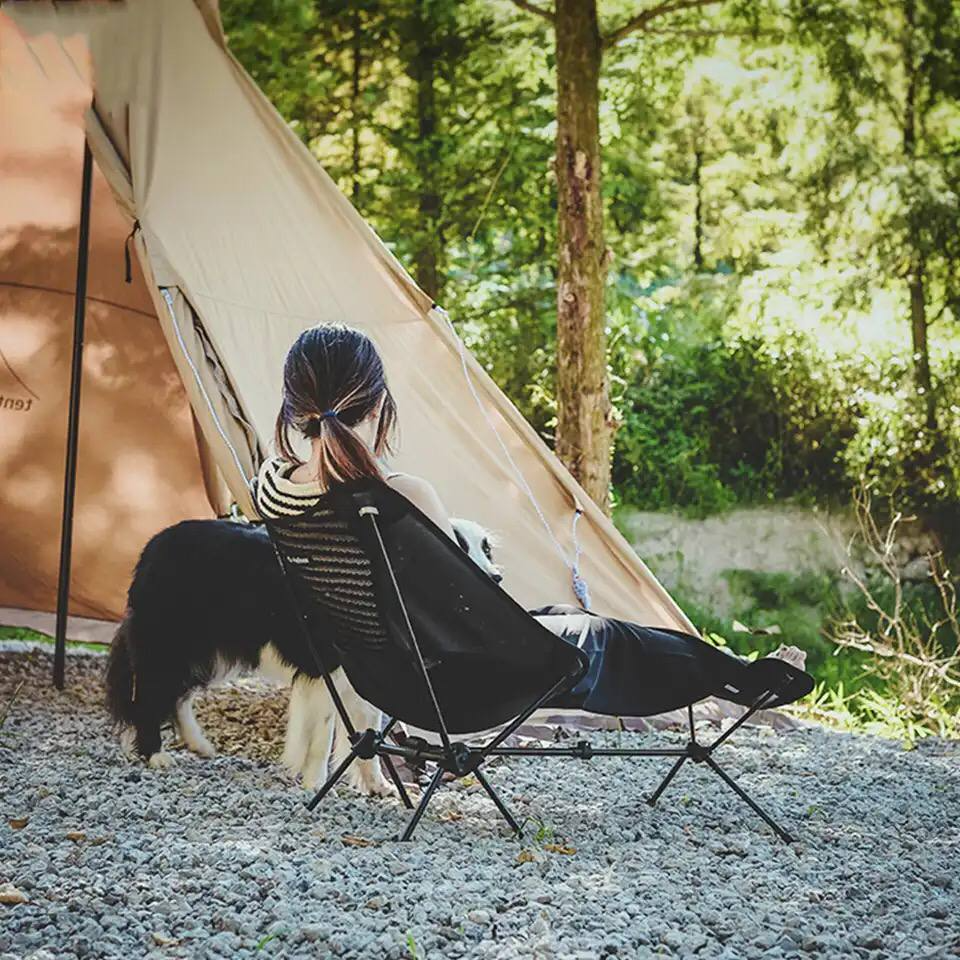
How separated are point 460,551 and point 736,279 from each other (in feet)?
24.0

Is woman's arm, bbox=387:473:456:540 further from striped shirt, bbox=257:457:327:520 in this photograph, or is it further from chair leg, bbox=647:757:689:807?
chair leg, bbox=647:757:689:807

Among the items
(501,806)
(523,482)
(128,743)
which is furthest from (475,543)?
(128,743)

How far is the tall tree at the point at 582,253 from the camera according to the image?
566cm

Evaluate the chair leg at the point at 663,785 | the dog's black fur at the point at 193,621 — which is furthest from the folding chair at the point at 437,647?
the dog's black fur at the point at 193,621

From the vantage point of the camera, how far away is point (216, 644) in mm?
3613

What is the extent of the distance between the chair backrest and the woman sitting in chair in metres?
0.07

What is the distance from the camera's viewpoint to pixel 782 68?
740 centimetres

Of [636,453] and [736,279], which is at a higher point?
[736,279]

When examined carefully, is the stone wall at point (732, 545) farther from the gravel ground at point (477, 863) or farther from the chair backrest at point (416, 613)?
the chair backrest at point (416, 613)

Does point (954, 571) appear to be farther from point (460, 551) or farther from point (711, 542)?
point (460, 551)

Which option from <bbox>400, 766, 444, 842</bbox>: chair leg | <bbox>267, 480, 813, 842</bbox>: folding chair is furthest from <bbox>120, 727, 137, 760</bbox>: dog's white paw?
<bbox>400, 766, 444, 842</bbox>: chair leg

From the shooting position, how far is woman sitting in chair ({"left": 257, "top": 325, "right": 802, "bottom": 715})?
2883mm

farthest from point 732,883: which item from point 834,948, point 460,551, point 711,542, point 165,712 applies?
point 711,542

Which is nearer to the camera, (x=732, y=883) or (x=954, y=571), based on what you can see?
(x=732, y=883)
